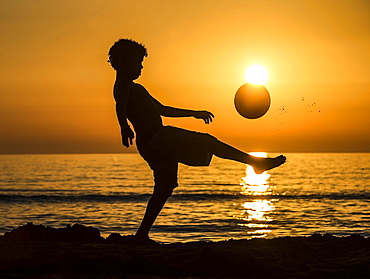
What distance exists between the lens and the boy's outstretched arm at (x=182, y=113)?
20.8 ft

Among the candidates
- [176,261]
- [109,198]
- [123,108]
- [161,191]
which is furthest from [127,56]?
[109,198]

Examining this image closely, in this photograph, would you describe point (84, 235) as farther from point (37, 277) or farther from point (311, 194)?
point (311, 194)

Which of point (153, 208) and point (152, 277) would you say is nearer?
point (152, 277)

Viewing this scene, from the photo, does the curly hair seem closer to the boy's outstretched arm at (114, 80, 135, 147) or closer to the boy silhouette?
the boy silhouette

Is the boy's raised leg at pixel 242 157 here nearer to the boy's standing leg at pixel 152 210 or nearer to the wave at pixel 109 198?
the boy's standing leg at pixel 152 210

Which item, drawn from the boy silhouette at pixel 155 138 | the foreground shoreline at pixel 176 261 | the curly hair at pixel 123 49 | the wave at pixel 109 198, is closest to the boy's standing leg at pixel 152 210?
the boy silhouette at pixel 155 138

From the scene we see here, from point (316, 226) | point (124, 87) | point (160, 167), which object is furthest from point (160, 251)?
point (316, 226)

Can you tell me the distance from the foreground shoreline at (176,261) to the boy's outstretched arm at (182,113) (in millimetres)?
1745

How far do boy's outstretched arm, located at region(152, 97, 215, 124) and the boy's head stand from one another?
554mm

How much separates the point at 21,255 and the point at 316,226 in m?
14.2

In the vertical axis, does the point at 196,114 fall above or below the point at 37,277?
above

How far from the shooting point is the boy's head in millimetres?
5934

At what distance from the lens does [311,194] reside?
3731cm

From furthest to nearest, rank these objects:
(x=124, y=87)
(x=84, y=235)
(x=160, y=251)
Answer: (x=84, y=235)
(x=124, y=87)
(x=160, y=251)
